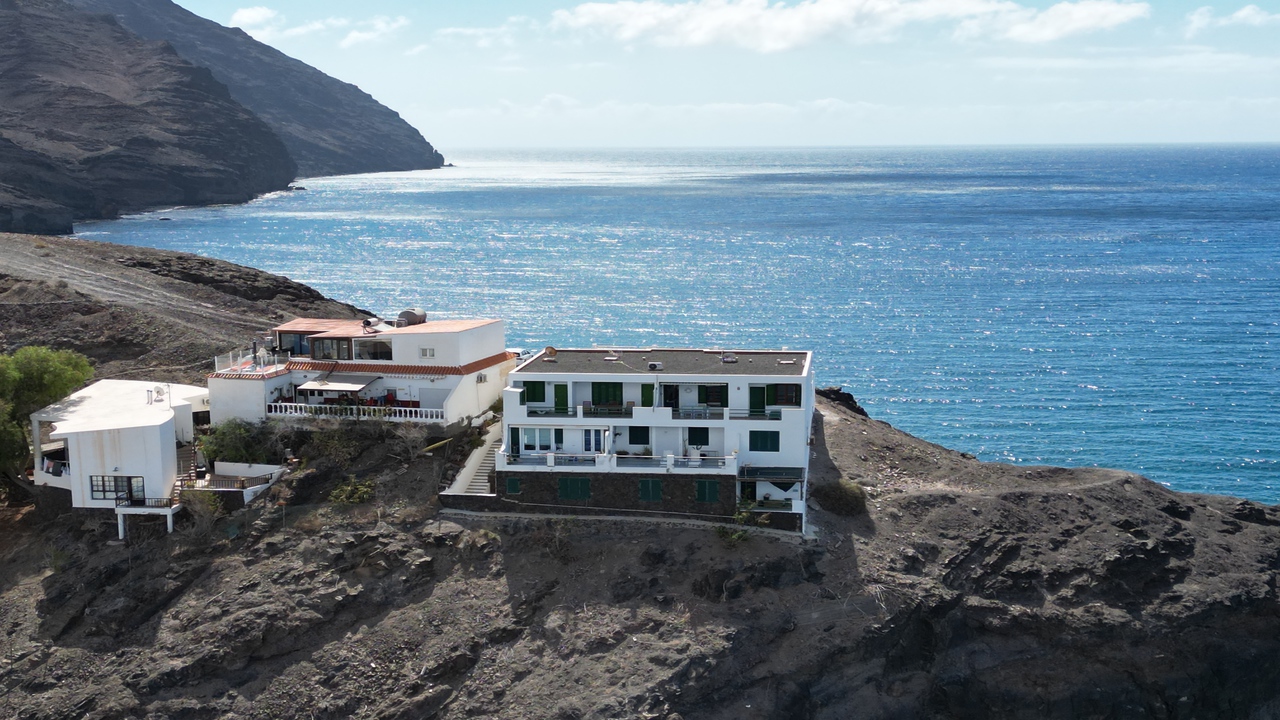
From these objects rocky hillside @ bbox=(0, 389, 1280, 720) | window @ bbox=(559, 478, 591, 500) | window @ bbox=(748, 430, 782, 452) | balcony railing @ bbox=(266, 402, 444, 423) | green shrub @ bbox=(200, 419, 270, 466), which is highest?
balcony railing @ bbox=(266, 402, 444, 423)

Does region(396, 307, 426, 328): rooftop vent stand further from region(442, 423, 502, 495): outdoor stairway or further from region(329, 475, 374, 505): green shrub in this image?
region(329, 475, 374, 505): green shrub

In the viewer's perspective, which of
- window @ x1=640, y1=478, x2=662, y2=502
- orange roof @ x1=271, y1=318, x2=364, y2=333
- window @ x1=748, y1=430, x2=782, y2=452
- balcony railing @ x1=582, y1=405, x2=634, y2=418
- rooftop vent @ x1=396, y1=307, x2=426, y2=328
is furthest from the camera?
rooftop vent @ x1=396, y1=307, x2=426, y2=328

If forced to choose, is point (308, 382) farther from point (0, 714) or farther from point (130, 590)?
point (0, 714)

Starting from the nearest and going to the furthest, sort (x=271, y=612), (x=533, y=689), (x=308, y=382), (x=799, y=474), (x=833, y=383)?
(x=533, y=689)
(x=271, y=612)
(x=799, y=474)
(x=308, y=382)
(x=833, y=383)

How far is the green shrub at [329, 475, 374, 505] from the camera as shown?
5162cm

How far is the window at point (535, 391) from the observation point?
52438 mm

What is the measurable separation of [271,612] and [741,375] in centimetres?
2115

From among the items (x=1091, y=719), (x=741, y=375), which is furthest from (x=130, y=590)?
(x=1091, y=719)

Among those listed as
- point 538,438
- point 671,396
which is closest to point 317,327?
point 538,438

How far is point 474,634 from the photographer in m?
45.4

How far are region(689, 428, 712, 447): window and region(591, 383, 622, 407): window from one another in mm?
3395

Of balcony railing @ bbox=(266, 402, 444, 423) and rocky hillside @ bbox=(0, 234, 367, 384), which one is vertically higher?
rocky hillside @ bbox=(0, 234, 367, 384)

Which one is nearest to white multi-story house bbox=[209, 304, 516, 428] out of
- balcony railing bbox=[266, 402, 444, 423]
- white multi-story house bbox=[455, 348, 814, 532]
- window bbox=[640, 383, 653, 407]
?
balcony railing bbox=[266, 402, 444, 423]

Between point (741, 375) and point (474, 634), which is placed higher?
point (741, 375)
